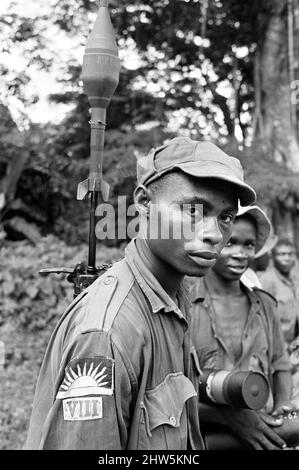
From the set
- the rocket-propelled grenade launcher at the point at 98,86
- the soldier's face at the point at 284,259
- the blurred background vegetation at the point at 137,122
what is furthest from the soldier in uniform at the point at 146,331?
the blurred background vegetation at the point at 137,122

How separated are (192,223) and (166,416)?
563 mm

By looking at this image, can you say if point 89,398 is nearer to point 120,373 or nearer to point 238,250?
point 120,373

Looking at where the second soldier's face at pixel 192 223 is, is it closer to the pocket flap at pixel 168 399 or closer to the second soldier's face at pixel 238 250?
the pocket flap at pixel 168 399

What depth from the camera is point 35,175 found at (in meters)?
9.74

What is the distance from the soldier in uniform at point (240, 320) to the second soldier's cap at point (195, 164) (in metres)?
1.37

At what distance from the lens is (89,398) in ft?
5.81

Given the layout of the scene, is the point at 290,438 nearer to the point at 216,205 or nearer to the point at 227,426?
the point at 227,426

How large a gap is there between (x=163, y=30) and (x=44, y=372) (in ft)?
27.1

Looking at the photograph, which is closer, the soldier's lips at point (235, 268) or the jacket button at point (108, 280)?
the jacket button at point (108, 280)

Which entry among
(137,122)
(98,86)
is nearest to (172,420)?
(98,86)

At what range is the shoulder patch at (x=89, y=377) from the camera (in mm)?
1771

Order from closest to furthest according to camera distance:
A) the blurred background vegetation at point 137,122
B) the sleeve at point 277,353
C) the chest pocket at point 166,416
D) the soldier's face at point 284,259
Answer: the chest pocket at point 166,416, the sleeve at point 277,353, the soldier's face at point 284,259, the blurred background vegetation at point 137,122

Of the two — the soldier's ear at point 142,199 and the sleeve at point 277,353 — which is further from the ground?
the soldier's ear at point 142,199
